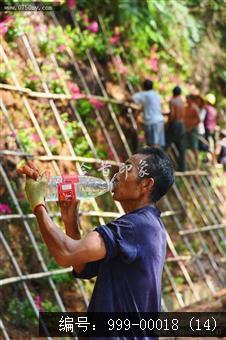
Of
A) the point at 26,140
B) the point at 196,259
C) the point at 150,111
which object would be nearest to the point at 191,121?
the point at 150,111

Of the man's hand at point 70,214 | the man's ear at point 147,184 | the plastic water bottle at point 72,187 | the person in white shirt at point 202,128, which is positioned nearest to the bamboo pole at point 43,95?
the person in white shirt at point 202,128

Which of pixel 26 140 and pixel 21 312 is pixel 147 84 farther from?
pixel 21 312

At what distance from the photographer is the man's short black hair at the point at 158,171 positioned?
7.90 ft

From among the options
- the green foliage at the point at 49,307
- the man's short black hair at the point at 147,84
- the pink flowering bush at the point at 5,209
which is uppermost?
the man's short black hair at the point at 147,84

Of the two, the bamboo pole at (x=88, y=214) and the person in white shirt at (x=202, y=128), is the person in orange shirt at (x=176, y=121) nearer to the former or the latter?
the person in white shirt at (x=202, y=128)

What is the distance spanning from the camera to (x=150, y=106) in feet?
22.6

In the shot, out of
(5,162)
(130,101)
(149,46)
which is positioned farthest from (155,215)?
(149,46)

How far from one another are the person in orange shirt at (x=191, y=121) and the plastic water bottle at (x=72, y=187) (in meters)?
4.98

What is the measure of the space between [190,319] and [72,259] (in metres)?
2.19

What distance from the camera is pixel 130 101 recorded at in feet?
23.4

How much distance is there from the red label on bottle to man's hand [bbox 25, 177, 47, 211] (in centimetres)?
8

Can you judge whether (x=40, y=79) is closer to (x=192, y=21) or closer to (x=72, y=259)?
(x=192, y=21)

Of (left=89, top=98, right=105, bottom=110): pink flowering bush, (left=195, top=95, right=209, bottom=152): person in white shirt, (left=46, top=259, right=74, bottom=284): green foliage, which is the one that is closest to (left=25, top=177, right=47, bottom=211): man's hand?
(left=46, top=259, right=74, bottom=284): green foliage

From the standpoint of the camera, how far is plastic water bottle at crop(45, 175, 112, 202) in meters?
2.34
